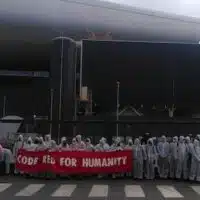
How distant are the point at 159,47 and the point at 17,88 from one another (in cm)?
2920

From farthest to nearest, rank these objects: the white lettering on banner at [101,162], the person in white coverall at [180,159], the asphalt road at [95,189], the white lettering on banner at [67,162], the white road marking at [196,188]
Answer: the person in white coverall at [180,159] → the white lettering on banner at [101,162] → the white lettering on banner at [67,162] → the white road marking at [196,188] → the asphalt road at [95,189]

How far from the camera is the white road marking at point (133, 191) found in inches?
571

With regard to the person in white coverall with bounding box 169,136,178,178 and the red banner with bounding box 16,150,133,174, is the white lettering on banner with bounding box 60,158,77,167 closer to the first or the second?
the red banner with bounding box 16,150,133,174

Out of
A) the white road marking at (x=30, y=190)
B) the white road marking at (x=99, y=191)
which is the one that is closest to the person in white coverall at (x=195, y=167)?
the white road marking at (x=99, y=191)

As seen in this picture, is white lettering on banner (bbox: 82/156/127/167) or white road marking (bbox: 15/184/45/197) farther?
white lettering on banner (bbox: 82/156/127/167)

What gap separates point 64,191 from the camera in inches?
602

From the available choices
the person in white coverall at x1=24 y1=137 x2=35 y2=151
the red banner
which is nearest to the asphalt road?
the red banner

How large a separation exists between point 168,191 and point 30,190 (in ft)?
14.2

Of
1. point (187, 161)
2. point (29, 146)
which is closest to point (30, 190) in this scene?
point (29, 146)

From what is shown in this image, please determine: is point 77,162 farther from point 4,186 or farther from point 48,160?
point 4,186

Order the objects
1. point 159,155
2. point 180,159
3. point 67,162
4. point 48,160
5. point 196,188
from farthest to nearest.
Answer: point 159,155, point 180,159, point 48,160, point 67,162, point 196,188

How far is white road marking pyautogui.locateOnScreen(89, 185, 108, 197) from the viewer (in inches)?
570

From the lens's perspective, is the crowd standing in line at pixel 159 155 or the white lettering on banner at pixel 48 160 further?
the crowd standing in line at pixel 159 155

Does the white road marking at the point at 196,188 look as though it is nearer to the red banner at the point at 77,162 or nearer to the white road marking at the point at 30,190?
the red banner at the point at 77,162
